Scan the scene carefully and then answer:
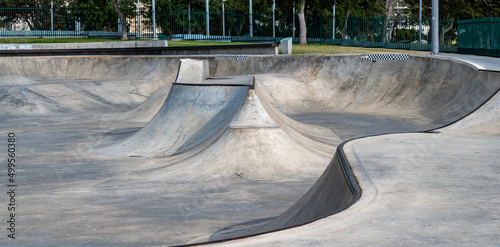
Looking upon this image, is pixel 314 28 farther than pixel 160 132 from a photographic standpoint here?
Yes

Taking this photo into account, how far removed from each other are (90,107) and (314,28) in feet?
67.0

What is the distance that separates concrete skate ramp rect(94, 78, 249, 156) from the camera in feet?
43.4

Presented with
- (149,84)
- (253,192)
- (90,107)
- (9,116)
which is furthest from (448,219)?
(149,84)

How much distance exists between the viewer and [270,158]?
10.9 meters

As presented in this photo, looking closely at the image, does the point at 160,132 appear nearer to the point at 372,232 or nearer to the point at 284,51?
the point at 372,232

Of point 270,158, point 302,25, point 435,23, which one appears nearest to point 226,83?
point 270,158

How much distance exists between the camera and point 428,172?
569cm

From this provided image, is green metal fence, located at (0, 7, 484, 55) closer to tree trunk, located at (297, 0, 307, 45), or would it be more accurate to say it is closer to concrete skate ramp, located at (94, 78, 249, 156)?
tree trunk, located at (297, 0, 307, 45)

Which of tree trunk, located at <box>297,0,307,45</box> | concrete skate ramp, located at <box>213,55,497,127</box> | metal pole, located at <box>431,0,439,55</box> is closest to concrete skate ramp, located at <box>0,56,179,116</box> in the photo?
concrete skate ramp, located at <box>213,55,497,127</box>

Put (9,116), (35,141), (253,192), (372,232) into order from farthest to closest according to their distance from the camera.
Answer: (9,116)
(35,141)
(253,192)
(372,232)

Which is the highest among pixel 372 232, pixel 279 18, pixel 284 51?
pixel 279 18

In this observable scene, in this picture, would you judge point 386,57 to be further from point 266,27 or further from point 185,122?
point 266,27

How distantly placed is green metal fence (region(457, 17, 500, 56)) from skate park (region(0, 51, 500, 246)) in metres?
4.89

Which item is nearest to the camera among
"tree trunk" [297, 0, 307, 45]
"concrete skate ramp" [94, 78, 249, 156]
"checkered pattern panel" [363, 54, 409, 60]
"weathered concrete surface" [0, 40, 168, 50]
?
"concrete skate ramp" [94, 78, 249, 156]
